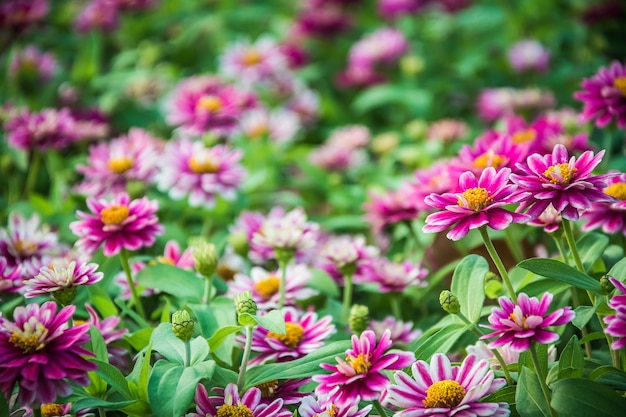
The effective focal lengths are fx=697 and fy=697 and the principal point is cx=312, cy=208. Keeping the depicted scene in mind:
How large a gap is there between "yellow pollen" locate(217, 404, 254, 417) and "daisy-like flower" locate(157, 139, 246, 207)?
50 cm

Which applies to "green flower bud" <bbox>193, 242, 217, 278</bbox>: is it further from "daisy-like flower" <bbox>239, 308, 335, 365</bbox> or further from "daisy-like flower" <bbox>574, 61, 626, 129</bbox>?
"daisy-like flower" <bbox>574, 61, 626, 129</bbox>

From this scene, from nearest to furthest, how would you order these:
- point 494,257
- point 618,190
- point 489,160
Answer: point 494,257 → point 618,190 → point 489,160

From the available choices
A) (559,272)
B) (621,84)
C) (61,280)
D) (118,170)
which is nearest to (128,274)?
(61,280)

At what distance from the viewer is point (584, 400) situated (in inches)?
29.1

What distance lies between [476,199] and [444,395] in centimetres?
23

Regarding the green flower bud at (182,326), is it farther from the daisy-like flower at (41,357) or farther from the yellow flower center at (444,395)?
the yellow flower center at (444,395)

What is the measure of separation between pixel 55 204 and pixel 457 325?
3.26 feet

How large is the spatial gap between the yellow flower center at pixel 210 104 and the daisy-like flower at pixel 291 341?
719 millimetres

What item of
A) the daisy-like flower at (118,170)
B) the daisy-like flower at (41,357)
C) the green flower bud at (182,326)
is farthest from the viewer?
the daisy-like flower at (118,170)

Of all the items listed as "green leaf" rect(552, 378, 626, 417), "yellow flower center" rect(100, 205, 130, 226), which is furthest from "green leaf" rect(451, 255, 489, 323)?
"yellow flower center" rect(100, 205, 130, 226)

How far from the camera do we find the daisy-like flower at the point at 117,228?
1.03 metres

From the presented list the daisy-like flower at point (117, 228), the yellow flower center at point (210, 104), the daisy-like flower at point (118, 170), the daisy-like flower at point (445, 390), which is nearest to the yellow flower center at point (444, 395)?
the daisy-like flower at point (445, 390)

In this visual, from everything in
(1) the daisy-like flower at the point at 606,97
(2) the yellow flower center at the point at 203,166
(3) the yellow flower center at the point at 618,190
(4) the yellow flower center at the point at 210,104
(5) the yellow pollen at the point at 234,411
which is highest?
(1) the daisy-like flower at the point at 606,97

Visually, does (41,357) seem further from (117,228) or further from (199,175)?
(199,175)
